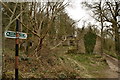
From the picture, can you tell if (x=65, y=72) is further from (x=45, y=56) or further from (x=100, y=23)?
(x=100, y=23)

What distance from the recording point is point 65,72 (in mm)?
7254

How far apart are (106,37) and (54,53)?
11819mm

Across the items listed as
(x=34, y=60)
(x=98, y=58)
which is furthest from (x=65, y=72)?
(x=98, y=58)

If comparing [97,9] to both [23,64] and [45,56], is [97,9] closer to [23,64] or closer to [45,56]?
[45,56]

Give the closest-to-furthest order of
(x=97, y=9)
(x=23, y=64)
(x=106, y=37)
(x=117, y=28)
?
(x=23, y=64) → (x=117, y=28) → (x=97, y=9) → (x=106, y=37)

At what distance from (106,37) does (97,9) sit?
4.17 meters

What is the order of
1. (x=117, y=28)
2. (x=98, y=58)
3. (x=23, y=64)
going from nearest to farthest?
(x=23, y=64) < (x=98, y=58) < (x=117, y=28)

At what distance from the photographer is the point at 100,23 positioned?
18.0 meters

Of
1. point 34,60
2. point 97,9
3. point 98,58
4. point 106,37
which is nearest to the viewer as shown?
point 34,60

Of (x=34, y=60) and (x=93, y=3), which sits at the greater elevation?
(x=93, y=3)

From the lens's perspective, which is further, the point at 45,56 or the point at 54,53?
the point at 54,53

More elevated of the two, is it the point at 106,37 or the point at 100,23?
the point at 100,23

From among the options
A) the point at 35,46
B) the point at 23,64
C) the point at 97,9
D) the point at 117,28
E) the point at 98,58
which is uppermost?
the point at 97,9

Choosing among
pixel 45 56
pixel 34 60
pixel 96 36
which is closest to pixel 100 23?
pixel 96 36
